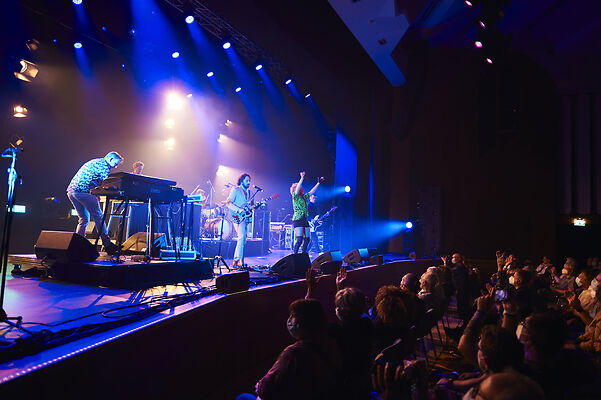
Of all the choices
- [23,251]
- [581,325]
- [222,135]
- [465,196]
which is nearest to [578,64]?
[465,196]

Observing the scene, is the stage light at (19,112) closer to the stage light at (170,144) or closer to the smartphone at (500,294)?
the stage light at (170,144)

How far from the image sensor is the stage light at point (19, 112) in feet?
25.7

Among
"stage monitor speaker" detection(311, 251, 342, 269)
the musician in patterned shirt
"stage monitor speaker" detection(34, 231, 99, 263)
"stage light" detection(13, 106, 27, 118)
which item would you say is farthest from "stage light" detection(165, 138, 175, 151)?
"stage monitor speaker" detection(311, 251, 342, 269)

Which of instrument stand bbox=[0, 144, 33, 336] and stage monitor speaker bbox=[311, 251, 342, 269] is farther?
stage monitor speaker bbox=[311, 251, 342, 269]

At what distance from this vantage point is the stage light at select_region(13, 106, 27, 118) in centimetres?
782

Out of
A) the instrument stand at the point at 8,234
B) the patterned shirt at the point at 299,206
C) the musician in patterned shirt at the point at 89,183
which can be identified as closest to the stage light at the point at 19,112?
the musician in patterned shirt at the point at 89,183

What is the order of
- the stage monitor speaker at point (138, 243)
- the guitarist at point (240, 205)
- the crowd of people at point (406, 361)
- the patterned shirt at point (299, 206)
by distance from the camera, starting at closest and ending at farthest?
the crowd of people at point (406, 361) < the stage monitor speaker at point (138, 243) < the guitarist at point (240, 205) < the patterned shirt at point (299, 206)

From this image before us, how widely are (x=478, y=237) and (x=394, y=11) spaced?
25.7 feet

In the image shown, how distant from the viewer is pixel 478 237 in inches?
461

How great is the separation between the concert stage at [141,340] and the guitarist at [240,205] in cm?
177

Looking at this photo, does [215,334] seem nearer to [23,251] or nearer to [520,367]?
[520,367]

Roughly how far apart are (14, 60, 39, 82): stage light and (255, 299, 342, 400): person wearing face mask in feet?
29.6

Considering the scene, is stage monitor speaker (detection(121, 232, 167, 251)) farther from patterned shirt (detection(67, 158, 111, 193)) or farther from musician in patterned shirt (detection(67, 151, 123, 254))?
patterned shirt (detection(67, 158, 111, 193))

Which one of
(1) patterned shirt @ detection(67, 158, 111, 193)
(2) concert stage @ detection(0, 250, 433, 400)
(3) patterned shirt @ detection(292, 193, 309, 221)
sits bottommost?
(2) concert stage @ detection(0, 250, 433, 400)
